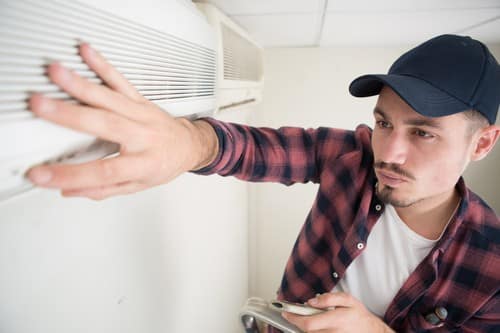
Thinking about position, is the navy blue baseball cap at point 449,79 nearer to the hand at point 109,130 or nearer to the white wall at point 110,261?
the hand at point 109,130

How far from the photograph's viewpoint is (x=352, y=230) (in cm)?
90

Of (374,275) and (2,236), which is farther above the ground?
(2,236)

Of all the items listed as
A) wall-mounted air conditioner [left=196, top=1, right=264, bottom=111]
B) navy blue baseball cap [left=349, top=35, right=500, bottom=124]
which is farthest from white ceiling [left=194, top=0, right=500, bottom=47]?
navy blue baseball cap [left=349, top=35, right=500, bottom=124]

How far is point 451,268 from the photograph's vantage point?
82 centimetres

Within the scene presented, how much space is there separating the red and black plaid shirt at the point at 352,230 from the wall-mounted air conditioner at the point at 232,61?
0.18 m

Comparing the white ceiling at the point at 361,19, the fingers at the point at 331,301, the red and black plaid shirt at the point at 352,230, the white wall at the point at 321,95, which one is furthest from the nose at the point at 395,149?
the white wall at the point at 321,95

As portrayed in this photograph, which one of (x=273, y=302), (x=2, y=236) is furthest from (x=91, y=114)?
(x=273, y=302)

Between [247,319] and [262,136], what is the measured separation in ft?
1.80

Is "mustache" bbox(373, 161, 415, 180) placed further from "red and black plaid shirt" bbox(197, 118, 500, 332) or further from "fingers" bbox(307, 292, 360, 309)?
"fingers" bbox(307, 292, 360, 309)

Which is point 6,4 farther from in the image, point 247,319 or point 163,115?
point 247,319

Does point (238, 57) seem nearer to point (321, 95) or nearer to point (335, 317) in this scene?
point (335, 317)

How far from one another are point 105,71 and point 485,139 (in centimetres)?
104

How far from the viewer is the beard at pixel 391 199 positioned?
2.70ft

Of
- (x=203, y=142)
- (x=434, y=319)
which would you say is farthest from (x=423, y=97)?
(x=434, y=319)
